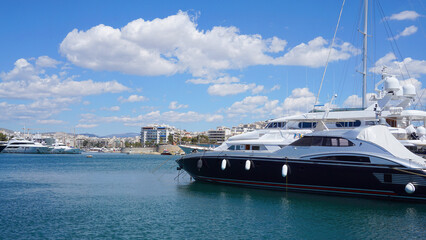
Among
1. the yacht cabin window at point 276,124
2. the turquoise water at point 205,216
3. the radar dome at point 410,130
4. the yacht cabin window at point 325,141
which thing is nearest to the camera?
the turquoise water at point 205,216

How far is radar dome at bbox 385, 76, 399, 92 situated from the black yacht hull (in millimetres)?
12291

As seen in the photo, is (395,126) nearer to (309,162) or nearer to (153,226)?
(309,162)

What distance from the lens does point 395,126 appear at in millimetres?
29812

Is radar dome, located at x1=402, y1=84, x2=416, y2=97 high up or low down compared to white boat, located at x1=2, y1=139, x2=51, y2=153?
up

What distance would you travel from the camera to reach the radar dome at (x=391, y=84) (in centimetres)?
2853

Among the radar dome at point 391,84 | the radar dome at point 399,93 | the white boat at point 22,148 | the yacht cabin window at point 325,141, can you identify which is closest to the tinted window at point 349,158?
the yacht cabin window at point 325,141

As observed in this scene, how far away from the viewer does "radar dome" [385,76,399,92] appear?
2853cm

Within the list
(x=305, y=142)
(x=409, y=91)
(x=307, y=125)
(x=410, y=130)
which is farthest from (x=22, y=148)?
(x=410, y=130)

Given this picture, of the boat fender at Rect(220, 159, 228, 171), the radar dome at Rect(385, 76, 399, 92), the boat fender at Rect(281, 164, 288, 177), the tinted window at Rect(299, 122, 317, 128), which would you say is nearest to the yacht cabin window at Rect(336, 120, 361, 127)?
the tinted window at Rect(299, 122, 317, 128)

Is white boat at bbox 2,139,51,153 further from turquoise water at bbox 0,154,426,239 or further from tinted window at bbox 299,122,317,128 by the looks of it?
tinted window at bbox 299,122,317,128

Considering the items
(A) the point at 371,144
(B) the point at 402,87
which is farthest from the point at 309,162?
(B) the point at 402,87

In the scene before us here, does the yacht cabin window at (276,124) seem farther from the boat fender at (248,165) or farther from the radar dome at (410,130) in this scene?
the boat fender at (248,165)

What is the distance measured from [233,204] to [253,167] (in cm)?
450

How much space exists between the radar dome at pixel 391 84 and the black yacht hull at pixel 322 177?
40.3 feet
